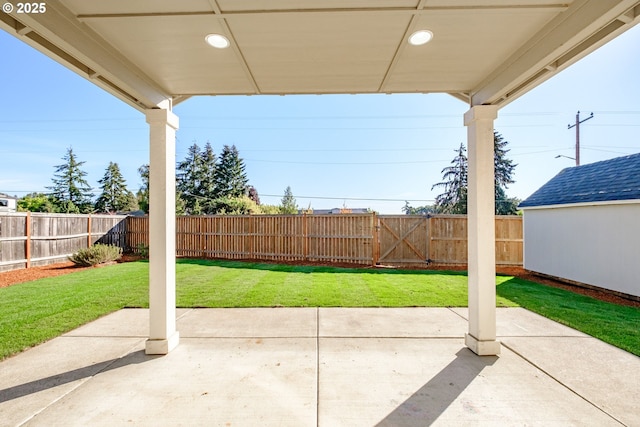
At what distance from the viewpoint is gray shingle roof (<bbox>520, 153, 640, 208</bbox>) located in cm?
626

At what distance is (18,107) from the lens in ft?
106

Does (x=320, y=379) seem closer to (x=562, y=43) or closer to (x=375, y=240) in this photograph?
(x=562, y=43)

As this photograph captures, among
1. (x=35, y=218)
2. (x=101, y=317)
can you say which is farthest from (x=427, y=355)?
(x=35, y=218)

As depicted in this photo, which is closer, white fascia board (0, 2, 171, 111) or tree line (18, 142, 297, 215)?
white fascia board (0, 2, 171, 111)

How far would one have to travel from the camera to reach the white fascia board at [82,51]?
6.11ft

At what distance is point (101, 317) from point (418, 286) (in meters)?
5.80

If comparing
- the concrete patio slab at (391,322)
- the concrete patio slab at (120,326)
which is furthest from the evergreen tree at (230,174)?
the concrete patio slab at (391,322)

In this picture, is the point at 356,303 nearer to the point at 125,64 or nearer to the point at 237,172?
the point at 125,64

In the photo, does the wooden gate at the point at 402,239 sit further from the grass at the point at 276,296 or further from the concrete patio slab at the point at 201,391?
the concrete patio slab at the point at 201,391

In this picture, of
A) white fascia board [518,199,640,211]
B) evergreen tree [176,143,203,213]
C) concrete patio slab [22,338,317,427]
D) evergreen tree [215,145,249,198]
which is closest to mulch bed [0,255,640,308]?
white fascia board [518,199,640,211]

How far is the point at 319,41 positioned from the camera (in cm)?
224

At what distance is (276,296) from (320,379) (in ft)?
9.60

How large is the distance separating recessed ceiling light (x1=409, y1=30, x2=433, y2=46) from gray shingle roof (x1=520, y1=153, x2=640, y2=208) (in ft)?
21.4

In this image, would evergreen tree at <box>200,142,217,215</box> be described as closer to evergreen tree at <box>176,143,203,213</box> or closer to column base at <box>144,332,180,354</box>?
evergreen tree at <box>176,143,203,213</box>
